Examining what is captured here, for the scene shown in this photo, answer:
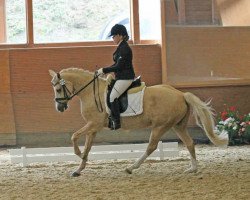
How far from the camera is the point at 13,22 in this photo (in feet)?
39.0

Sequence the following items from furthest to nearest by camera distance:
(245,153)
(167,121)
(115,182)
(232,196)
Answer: (245,153)
(167,121)
(115,182)
(232,196)

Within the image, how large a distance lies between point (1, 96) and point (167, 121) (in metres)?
5.04

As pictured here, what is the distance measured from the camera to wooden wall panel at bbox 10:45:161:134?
11.8m

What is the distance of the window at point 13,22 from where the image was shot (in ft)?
39.0

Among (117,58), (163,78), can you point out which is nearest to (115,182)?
(117,58)

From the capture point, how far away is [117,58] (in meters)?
7.77

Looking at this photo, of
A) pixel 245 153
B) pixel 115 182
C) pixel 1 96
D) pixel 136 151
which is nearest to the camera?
pixel 115 182

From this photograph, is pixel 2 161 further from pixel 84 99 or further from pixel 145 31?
pixel 145 31

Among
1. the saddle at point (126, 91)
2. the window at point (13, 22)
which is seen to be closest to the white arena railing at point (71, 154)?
the saddle at point (126, 91)

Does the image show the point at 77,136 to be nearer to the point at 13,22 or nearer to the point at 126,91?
the point at 126,91

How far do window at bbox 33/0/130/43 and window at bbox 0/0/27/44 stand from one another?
318 mm

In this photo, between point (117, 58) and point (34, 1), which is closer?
point (117, 58)

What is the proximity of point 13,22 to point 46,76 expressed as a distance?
127 centimetres

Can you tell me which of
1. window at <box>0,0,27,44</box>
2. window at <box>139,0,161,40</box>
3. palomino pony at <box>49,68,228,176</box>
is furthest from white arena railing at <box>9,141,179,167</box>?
window at <box>139,0,161,40</box>
